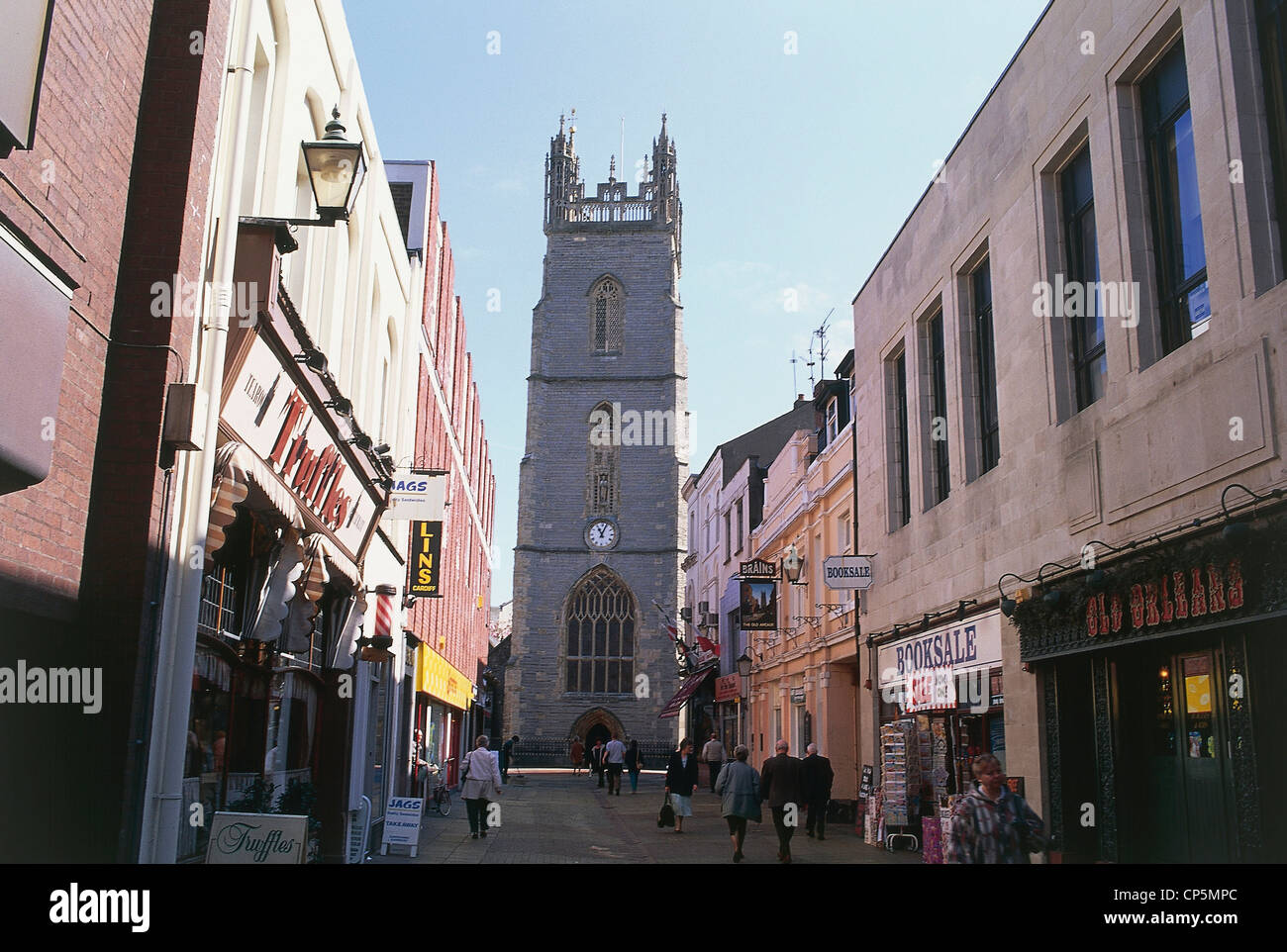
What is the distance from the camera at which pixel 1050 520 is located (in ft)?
40.6

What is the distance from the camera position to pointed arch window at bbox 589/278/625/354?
6525cm

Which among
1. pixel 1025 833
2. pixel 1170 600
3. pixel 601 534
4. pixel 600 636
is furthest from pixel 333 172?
pixel 601 534

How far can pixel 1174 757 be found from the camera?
1036 cm

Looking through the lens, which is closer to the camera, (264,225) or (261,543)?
(264,225)

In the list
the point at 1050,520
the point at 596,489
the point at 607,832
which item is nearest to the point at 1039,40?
the point at 1050,520

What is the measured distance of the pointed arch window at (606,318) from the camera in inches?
2569

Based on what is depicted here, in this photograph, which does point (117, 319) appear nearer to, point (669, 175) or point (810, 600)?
point (810, 600)

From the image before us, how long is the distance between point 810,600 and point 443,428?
9.51m

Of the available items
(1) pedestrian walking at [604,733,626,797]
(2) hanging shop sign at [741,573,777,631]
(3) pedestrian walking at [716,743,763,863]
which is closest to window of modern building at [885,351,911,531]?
(3) pedestrian walking at [716,743,763,863]

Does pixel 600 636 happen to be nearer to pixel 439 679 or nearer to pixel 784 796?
pixel 439 679

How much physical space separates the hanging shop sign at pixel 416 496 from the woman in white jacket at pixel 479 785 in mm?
3670

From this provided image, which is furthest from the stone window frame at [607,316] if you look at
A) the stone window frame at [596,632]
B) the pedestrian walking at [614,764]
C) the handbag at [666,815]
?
the handbag at [666,815]

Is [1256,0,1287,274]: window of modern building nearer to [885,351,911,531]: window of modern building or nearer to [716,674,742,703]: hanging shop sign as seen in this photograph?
[885,351,911,531]: window of modern building

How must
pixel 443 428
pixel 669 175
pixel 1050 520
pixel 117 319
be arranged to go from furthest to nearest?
pixel 669 175 < pixel 443 428 < pixel 1050 520 < pixel 117 319
